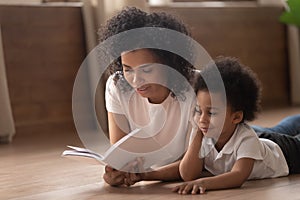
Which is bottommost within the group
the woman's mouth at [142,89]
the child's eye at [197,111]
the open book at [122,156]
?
the open book at [122,156]

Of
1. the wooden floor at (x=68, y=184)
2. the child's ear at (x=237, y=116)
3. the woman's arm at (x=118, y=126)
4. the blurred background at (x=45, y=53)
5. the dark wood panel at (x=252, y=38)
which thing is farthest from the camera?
the dark wood panel at (x=252, y=38)

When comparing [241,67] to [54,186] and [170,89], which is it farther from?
[54,186]

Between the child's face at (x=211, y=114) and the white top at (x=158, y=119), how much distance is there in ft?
0.33

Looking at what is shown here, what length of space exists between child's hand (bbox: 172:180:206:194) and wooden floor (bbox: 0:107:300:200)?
2 centimetres

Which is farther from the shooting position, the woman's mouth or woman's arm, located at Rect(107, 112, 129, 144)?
woman's arm, located at Rect(107, 112, 129, 144)

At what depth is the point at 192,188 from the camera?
172 centimetres

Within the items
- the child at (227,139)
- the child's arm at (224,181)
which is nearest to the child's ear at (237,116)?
the child at (227,139)

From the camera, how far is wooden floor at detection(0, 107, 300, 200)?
1.71 m

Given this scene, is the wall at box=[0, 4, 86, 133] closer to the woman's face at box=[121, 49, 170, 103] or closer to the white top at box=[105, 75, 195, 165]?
the white top at box=[105, 75, 195, 165]

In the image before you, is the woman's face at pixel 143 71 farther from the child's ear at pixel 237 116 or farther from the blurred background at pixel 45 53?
the blurred background at pixel 45 53

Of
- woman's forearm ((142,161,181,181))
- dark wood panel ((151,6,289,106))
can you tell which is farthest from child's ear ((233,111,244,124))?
dark wood panel ((151,6,289,106))

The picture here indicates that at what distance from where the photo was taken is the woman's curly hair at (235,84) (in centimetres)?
176

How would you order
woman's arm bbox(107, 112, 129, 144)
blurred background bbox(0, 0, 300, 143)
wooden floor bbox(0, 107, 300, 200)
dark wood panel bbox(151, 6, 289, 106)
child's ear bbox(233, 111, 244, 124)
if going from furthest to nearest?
dark wood panel bbox(151, 6, 289, 106) → blurred background bbox(0, 0, 300, 143) → woman's arm bbox(107, 112, 129, 144) → child's ear bbox(233, 111, 244, 124) → wooden floor bbox(0, 107, 300, 200)

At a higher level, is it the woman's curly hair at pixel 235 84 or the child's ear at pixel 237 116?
the woman's curly hair at pixel 235 84
